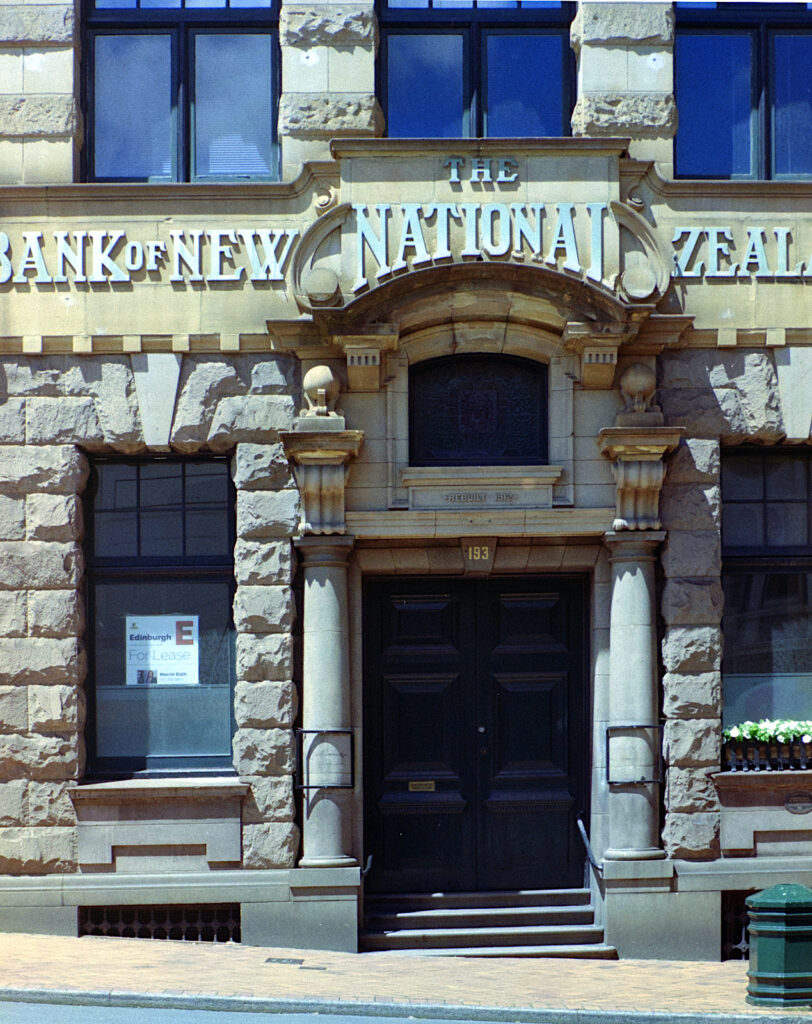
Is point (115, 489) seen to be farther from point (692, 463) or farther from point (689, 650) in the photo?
point (689, 650)

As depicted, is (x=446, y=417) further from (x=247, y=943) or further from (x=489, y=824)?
(x=247, y=943)

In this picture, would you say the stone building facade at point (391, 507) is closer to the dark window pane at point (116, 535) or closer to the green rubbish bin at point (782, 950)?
the dark window pane at point (116, 535)

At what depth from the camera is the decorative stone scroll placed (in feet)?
39.4

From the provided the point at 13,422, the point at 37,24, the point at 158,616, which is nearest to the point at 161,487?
the point at 158,616

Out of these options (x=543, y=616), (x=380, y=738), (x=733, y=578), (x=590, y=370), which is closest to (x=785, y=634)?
(x=733, y=578)

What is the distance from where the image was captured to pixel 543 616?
41.9 feet

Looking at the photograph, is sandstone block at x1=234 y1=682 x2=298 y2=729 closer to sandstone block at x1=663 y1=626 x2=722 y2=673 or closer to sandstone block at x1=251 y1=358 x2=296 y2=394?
sandstone block at x1=251 y1=358 x2=296 y2=394

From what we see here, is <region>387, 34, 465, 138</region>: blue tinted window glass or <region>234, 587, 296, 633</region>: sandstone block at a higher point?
<region>387, 34, 465, 138</region>: blue tinted window glass

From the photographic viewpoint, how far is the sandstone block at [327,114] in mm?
12461

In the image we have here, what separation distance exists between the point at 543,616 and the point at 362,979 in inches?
148

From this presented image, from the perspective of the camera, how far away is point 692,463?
12.3m

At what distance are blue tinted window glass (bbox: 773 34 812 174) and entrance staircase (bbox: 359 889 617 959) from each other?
7.05m

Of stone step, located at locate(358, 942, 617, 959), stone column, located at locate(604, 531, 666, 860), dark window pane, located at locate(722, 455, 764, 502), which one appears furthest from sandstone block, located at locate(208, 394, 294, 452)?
stone step, located at locate(358, 942, 617, 959)

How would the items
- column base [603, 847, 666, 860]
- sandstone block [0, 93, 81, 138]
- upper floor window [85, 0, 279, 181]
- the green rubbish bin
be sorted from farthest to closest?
upper floor window [85, 0, 279, 181], sandstone block [0, 93, 81, 138], column base [603, 847, 666, 860], the green rubbish bin
